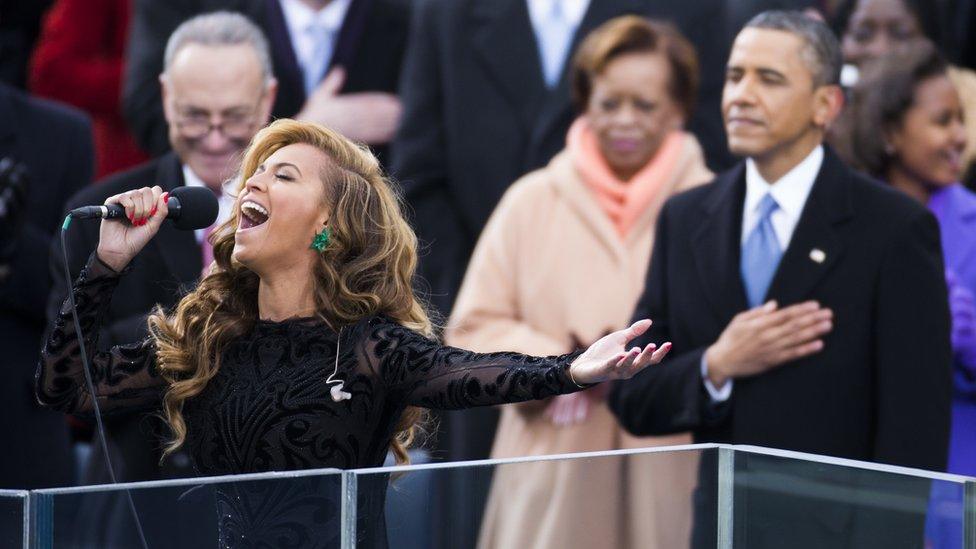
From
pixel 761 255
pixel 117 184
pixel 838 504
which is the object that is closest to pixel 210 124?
pixel 117 184

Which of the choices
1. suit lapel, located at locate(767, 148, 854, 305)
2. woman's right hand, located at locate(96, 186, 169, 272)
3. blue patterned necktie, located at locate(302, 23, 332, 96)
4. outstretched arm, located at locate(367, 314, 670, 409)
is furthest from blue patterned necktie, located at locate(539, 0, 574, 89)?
woman's right hand, located at locate(96, 186, 169, 272)

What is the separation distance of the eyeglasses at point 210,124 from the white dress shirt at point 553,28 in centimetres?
122

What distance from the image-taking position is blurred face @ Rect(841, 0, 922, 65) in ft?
20.6

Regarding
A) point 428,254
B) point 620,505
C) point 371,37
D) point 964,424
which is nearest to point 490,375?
point 620,505

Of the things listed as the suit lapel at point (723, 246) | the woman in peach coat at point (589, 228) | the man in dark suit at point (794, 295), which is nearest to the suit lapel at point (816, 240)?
the man in dark suit at point (794, 295)

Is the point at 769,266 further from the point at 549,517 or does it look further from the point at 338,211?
the point at 549,517

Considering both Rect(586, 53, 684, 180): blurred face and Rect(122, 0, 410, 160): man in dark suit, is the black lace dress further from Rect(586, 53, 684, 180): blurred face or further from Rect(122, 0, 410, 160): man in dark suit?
Rect(122, 0, 410, 160): man in dark suit

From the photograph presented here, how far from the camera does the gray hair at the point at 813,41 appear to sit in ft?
15.8

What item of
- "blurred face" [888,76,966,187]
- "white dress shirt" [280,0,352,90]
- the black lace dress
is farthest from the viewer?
"white dress shirt" [280,0,352,90]

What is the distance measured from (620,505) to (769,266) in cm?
170

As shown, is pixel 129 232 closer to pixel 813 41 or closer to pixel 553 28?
pixel 813 41

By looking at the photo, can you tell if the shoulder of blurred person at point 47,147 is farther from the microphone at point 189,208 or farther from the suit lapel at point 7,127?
the microphone at point 189,208

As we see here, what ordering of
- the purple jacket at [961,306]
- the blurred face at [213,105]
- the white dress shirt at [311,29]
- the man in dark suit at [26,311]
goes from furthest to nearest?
the white dress shirt at [311,29], the man in dark suit at [26,311], the blurred face at [213,105], the purple jacket at [961,306]

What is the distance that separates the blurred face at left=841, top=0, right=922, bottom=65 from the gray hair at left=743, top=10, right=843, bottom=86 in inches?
56.4
